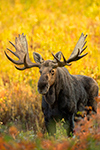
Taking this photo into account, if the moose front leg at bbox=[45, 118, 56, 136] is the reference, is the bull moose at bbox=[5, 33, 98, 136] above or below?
above

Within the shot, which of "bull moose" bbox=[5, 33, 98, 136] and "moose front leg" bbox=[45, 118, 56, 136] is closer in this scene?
"bull moose" bbox=[5, 33, 98, 136]

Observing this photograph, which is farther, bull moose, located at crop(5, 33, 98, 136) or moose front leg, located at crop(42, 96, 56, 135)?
moose front leg, located at crop(42, 96, 56, 135)

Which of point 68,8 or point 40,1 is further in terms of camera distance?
point 40,1

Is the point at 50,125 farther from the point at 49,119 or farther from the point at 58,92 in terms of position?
the point at 58,92

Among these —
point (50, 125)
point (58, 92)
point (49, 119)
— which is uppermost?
point (58, 92)

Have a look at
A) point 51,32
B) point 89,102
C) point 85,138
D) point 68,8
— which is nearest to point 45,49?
point 51,32

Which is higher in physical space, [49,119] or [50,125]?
[49,119]

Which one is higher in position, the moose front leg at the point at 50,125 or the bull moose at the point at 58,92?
the bull moose at the point at 58,92

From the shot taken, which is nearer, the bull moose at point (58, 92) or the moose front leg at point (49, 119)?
the bull moose at point (58, 92)

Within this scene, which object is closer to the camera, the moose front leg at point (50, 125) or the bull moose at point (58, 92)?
the bull moose at point (58, 92)

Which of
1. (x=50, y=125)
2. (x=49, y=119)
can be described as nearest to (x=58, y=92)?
(x=49, y=119)

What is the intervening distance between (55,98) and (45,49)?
3433 millimetres

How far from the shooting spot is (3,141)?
2.27 metres

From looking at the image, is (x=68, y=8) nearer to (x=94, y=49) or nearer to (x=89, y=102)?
(x=94, y=49)
